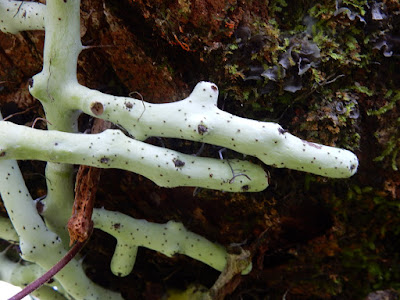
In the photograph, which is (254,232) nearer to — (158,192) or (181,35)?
(158,192)

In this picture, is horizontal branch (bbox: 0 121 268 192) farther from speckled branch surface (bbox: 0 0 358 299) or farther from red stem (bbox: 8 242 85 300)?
red stem (bbox: 8 242 85 300)

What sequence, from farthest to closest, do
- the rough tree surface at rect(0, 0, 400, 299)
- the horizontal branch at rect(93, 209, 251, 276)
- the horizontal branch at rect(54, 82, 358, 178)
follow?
the horizontal branch at rect(93, 209, 251, 276) → the rough tree surface at rect(0, 0, 400, 299) → the horizontal branch at rect(54, 82, 358, 178)

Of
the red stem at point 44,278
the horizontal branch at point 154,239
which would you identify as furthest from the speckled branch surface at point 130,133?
the horizontal branch at point 154,239

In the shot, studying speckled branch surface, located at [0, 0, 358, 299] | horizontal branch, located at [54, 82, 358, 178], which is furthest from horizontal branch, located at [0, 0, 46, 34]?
horizontal branch, located at [54, 82, 358, 178]

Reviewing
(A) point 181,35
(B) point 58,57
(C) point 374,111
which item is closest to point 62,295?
(B) point 58,57

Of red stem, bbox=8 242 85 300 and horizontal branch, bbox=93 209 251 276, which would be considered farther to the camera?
horizontal branch, bbox=93 209 251 276

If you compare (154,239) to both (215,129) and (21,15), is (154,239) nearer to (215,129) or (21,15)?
(215,129)

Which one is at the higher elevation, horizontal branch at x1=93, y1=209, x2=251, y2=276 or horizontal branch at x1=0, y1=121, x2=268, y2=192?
horizontal branch at x1=0, y1=121, x2=268, y2=192

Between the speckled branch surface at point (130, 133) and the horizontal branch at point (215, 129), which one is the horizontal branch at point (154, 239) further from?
the horizontal branch at point (215, 129)
